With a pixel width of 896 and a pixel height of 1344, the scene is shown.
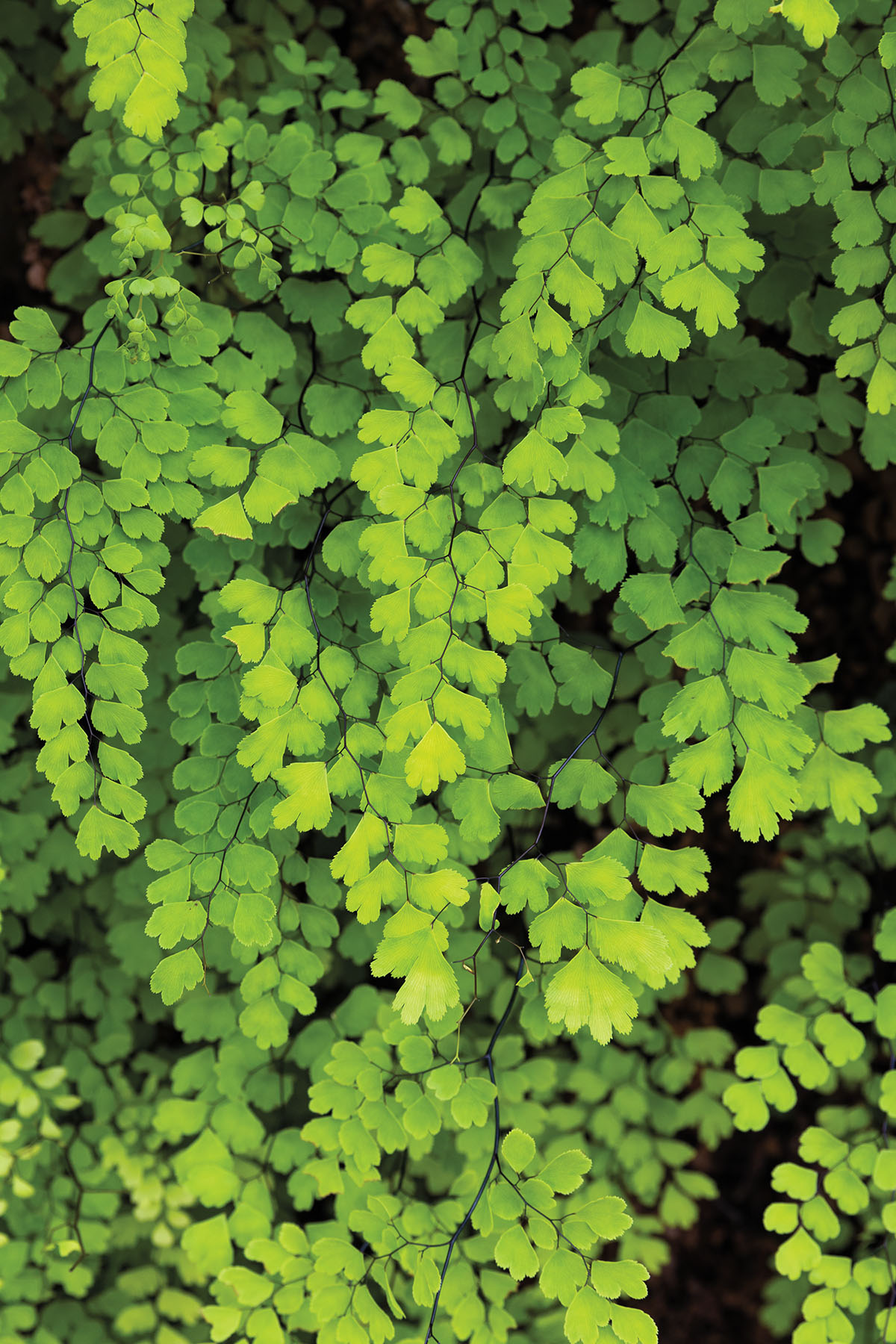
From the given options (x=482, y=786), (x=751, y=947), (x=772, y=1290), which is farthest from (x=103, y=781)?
(x=772, y=1290)

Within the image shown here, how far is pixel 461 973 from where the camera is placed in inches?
57.9

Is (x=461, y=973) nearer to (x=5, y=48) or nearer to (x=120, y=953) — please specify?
(x=120, y=953)

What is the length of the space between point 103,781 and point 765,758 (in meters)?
0.81

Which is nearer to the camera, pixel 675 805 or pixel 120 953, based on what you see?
pixel 675 805

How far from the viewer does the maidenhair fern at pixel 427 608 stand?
1.06m

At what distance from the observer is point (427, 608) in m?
1.05

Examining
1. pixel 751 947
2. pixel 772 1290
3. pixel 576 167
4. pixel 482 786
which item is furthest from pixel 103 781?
pixel 772 1290

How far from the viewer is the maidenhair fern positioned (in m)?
1.06

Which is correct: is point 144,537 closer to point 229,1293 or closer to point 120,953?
point 120,953

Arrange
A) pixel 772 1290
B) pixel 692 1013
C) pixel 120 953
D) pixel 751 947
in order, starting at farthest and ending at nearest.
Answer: pixel 692 1013
pixel 751 947
pixel 772 1290
pixel 120 953

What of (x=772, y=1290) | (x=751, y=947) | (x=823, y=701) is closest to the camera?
(x=823, y=701)

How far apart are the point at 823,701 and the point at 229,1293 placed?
1407 mm

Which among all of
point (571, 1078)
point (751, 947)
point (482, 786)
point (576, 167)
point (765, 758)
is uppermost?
point (576, 167)

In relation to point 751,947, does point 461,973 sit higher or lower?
higher
